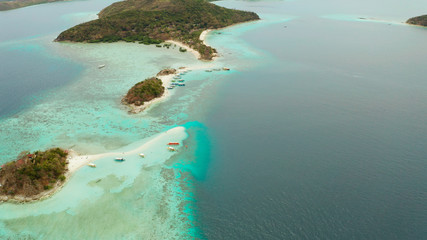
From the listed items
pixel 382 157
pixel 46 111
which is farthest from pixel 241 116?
pixel 46 111

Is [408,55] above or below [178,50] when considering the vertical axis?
below

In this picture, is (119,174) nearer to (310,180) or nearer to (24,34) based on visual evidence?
(310,180)

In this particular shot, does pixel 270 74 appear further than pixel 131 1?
No

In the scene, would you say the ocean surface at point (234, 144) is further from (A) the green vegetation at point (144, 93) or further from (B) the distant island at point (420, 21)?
(B) the distant island at point (420, 21)

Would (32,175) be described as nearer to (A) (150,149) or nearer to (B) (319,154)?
(A) (150,149)

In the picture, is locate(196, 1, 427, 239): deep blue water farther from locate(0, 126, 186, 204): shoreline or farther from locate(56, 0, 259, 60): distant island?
locate(56, 0, 259, 60): distant island

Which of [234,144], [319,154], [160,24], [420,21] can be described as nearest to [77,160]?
[234,144]

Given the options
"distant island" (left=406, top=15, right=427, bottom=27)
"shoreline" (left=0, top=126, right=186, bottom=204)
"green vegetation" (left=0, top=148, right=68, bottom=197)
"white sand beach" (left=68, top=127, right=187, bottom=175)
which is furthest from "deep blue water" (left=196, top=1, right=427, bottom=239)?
"distant island" (left=406, top=15, right=427, bottom=27)
